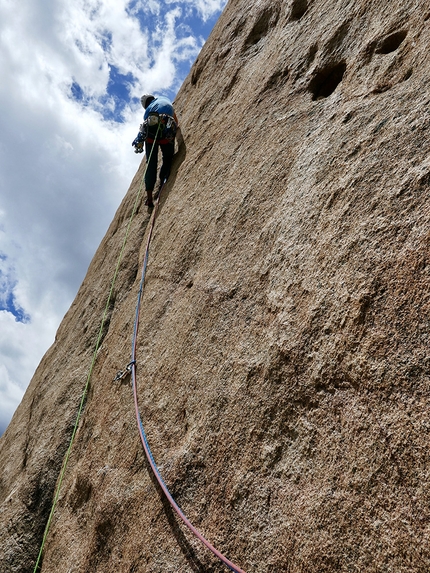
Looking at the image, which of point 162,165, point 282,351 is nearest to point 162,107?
point 162,165

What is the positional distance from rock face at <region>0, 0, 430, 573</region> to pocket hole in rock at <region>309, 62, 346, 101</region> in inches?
0.8

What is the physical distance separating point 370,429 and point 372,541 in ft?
1.65

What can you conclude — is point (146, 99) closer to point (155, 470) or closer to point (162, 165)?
point (162, 165)

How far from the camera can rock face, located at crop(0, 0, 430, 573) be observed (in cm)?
224

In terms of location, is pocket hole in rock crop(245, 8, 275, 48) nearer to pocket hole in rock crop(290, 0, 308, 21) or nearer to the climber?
pocket hole in rock crop(290, 0, 308, 21)

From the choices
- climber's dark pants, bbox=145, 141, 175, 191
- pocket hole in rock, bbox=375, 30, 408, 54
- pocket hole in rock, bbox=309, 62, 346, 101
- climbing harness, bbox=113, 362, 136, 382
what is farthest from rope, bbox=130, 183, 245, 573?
pocket hole in rock, bbox=375, 30, 408, 54

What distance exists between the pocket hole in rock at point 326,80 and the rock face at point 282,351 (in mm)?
21

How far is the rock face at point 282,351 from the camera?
2.24 meters

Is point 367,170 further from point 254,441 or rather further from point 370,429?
point 254,441

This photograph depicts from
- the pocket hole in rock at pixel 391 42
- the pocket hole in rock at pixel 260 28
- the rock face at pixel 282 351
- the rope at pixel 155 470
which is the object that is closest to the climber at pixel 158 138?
the rock face at pixel 282 351

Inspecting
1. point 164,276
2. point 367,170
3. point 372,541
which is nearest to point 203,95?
point 164,276

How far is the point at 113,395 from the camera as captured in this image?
441cm

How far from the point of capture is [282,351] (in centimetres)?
290

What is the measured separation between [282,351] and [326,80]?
2.98 meters
